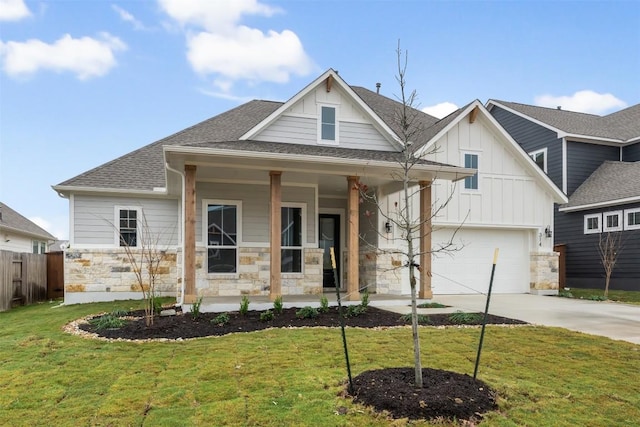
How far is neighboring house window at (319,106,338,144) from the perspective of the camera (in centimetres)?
1131

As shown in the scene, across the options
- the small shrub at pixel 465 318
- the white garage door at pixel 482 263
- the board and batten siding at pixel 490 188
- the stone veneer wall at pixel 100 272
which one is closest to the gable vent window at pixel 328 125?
the board and batten siding at pixel 490 188

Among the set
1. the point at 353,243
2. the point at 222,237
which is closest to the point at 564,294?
the point at 353,243

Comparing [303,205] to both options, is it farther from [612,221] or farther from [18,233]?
[18,233]

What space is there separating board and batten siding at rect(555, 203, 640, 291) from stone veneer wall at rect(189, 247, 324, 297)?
417 inches

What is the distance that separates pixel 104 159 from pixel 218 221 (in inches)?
201

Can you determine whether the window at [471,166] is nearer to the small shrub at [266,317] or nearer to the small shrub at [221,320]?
the small shrub at [266,317]

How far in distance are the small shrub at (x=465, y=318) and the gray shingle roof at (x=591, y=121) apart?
12.3m

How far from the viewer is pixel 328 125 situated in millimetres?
11359

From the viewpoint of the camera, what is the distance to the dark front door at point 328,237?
13.4 m

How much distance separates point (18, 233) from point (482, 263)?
20316 millimetres

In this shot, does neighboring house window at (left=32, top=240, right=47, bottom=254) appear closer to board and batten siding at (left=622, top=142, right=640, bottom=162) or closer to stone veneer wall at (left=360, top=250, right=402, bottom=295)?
stone veneer wall at (left=360, top=250, right=402, bottom=295)

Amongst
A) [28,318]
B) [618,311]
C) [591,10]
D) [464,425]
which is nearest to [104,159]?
[28,318]

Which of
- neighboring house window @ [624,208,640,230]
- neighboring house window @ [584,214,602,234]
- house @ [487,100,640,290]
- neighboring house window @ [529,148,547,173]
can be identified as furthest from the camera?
neighboring house window @ [529,148,547,173]

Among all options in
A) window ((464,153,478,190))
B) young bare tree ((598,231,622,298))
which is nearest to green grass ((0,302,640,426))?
window ((464,153,478,190))
